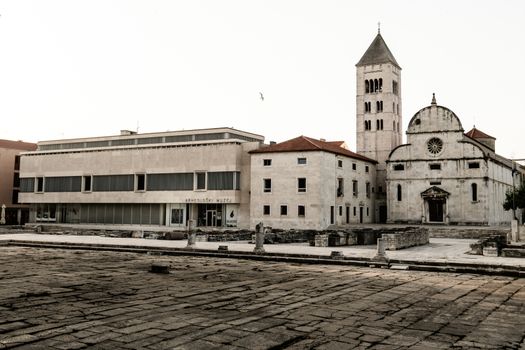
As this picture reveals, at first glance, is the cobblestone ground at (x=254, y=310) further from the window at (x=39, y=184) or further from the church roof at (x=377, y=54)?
the church roof at (x=377, y=54)

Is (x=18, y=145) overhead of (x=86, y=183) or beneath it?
overhead

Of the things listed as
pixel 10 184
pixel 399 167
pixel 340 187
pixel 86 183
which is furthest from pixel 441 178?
pixel 10 184

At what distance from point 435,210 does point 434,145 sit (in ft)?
23.3

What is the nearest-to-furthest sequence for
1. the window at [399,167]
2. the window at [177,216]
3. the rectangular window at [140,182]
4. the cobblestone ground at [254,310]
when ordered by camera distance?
the cobblestone ground at [254,310] → the window at [177,216] → the window at [399,167] → the rectangular window at [140,182]

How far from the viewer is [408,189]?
5419 centimetres

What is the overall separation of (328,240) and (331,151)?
849 inches

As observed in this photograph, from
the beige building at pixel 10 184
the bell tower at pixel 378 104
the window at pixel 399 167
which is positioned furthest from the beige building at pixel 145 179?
the window at pixel 399 167

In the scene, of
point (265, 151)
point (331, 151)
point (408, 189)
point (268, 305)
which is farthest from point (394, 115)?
point (268, 305)

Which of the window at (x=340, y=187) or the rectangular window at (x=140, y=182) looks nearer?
the window at (x=340, y=187)

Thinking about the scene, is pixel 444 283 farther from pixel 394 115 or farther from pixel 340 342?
pixel 394 115

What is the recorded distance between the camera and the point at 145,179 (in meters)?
55.8

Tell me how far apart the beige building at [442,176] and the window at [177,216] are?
23348mm

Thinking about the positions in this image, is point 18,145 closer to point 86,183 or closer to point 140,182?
point 86,183

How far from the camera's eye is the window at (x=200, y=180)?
5278cm
